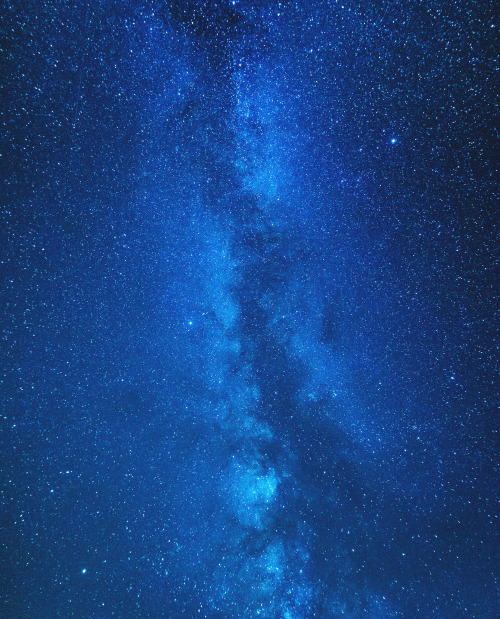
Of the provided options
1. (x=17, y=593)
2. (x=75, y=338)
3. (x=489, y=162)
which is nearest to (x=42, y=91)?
(x=75, y=338)

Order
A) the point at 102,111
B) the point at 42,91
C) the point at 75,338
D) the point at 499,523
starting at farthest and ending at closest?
1. the point at 499,523
2. the point at 75,338
3. the point at 102,111
4. the point at 42,91

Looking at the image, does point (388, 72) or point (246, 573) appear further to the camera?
point (246, 573)

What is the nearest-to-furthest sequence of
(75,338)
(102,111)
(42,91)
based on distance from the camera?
1. (42,91)
2. (102,111)
3. (75,338)

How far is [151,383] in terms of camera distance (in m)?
1.75

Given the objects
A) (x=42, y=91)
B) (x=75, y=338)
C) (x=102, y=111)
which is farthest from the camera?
(x=75, y=338)

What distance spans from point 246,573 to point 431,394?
1.79 metres

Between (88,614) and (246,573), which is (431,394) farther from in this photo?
(88,614)

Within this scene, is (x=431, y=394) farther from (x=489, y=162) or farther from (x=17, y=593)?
(x=17, y=593)

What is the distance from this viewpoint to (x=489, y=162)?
1.46m

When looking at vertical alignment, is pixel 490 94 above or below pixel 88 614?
above

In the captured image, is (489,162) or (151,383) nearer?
(489,162)

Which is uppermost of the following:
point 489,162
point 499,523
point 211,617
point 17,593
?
point 489,162

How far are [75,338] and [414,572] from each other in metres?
2.74

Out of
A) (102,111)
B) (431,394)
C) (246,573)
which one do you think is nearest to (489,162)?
(431,394)
